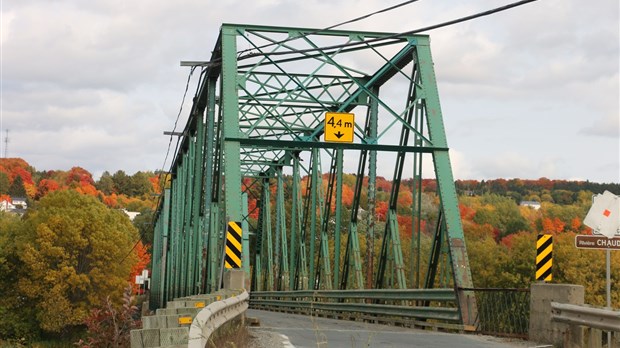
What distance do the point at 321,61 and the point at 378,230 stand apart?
53678mm

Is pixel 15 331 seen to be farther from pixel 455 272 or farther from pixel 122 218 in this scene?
pixel 455 272

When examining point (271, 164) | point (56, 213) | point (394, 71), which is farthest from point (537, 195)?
point (394, 71)

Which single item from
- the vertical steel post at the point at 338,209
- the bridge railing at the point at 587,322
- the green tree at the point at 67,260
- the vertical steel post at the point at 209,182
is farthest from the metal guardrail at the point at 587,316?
the green tree at the point at 67,260

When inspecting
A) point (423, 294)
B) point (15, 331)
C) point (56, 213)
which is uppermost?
point (56, 213)

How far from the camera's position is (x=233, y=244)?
19.7 metres

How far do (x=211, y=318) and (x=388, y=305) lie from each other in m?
10.9

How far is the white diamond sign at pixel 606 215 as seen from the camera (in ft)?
47.6

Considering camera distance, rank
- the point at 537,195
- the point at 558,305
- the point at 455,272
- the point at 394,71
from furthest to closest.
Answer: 1. the point at 537,195
2. the point at 394,71
3. the point at 455,272
4. the point at 558,305

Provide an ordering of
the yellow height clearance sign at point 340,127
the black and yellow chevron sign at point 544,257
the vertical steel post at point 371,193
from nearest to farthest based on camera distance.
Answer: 1. the black and yellow chevron sign at point 544,257
2. the yellow height clearance sign at point 340,127
3. the vertical steel post at point 371,193

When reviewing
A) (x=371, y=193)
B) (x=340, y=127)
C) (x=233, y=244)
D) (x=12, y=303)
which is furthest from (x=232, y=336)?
(x=12, y=303)

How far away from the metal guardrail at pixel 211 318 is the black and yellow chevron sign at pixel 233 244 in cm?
374

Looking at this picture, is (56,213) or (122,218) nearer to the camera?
(56,213)

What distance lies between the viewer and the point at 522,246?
70625mm

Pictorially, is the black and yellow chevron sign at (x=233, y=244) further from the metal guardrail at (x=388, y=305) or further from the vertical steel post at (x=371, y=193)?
the vertical steel post at (x=371, y=193)
